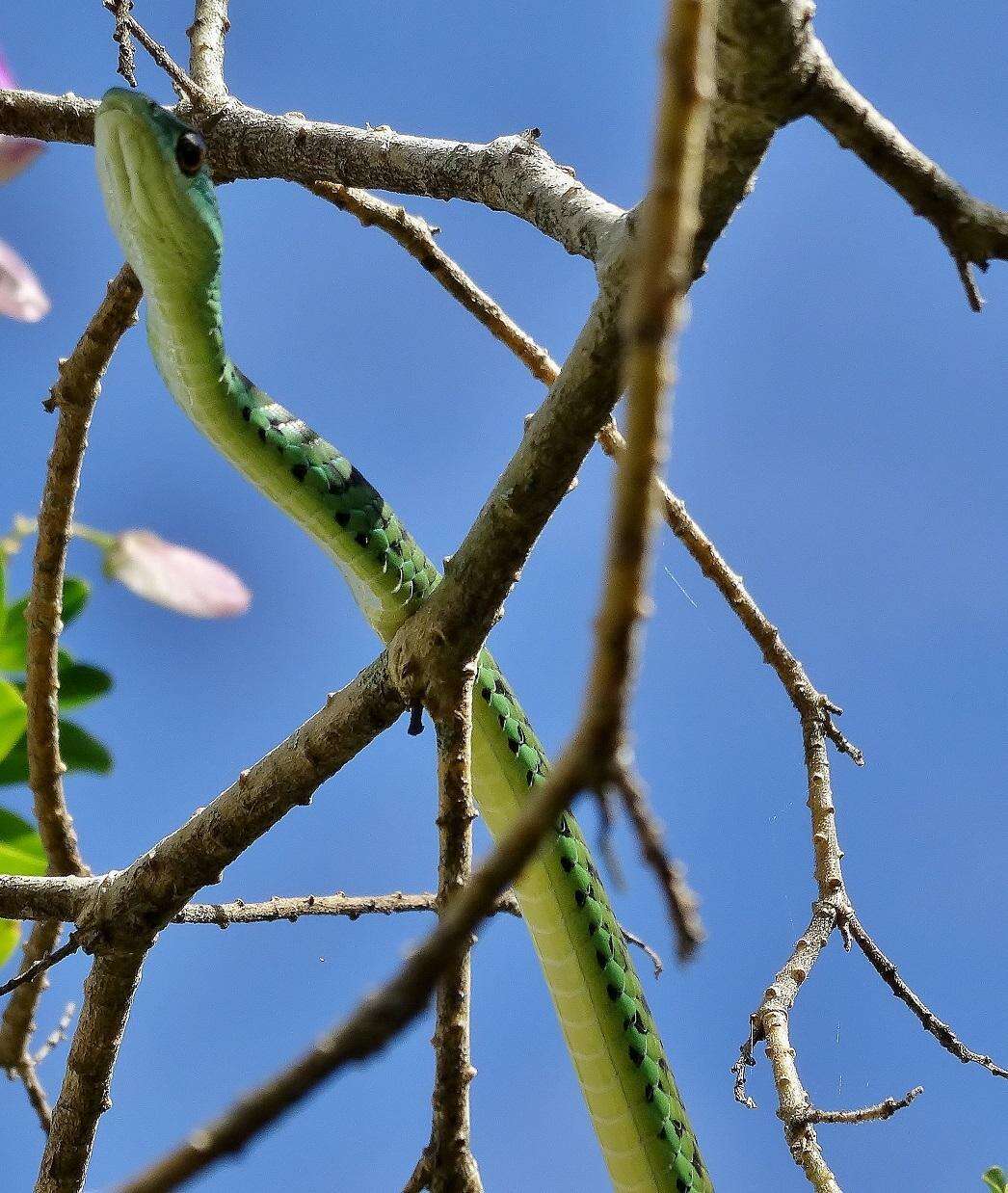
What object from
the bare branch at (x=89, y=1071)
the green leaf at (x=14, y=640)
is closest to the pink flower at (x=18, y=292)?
the bare branch at (x=89, y=1071)

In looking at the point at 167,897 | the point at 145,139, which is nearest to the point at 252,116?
the point at 145,139

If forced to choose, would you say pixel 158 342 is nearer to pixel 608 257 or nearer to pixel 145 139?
pixel 145 139

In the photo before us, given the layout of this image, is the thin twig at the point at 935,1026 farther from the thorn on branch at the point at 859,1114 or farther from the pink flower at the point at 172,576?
the pink flower at the point at 172,576

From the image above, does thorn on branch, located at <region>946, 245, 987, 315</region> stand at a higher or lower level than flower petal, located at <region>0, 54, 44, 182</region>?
lower

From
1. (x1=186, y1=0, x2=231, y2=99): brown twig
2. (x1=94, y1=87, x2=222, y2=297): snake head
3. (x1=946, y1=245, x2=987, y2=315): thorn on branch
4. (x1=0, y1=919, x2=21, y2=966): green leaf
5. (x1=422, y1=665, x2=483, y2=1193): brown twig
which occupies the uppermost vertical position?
(x1=186, y1=0, x2=231, y2=99): brown twig

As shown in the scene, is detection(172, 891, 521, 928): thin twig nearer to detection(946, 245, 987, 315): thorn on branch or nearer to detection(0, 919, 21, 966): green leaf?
detection(0, 919, 21, 966): green leaf

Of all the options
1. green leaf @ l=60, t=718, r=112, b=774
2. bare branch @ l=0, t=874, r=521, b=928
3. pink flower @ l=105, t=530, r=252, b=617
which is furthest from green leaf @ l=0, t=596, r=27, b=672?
pink flower @ l=105, t=530, r=252, b=617

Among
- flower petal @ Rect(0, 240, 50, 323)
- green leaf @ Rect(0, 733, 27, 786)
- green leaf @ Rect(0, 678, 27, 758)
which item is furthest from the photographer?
green leaf @ Rect(0, 733, 27, 786)

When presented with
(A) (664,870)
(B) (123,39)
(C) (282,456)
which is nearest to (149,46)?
(B) (123,39)
